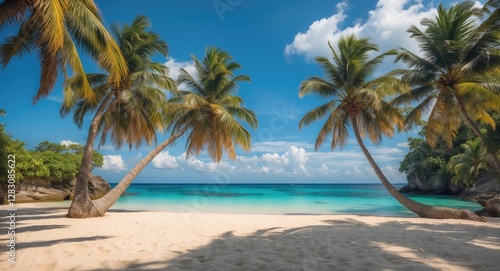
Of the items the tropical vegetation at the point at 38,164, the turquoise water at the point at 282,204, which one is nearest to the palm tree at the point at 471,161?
the turquoise water at the point at 282,204

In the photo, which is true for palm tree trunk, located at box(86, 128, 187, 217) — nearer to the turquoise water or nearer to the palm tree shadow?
the turquoise water

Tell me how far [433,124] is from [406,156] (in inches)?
1150

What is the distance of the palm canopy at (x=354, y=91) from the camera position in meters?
13.4

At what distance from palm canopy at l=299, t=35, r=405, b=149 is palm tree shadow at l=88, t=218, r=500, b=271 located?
8327mm

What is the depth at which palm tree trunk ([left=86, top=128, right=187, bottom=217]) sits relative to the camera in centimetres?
1051

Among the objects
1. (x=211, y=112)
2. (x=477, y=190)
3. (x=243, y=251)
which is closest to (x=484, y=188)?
(x=477, y=190)

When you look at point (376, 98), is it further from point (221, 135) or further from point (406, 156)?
point (406, 156)

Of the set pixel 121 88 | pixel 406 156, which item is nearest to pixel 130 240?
pixel 121 88

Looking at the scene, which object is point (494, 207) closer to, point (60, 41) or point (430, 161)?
point (60, 41)

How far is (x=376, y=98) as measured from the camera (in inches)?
478

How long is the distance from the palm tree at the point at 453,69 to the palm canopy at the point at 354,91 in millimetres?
922

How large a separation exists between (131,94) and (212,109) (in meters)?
4.27

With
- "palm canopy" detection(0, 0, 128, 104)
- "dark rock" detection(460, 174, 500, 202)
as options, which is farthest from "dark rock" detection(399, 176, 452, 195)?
"palm canopy" detection(0, 0, 128, 104)

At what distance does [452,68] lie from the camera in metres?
11.8
